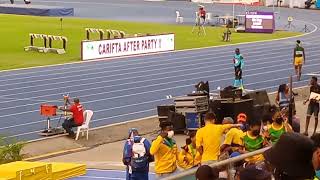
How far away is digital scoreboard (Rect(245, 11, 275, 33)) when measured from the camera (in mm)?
50812

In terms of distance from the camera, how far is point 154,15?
2493 inches

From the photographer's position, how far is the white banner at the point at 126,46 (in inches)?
1405

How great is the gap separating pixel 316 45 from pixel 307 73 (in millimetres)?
12332

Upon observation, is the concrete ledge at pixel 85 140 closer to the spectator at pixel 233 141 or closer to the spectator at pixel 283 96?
the spectator at pixel 283 96

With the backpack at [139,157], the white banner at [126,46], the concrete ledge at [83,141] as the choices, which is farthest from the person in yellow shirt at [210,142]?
the white banner at [126,46]

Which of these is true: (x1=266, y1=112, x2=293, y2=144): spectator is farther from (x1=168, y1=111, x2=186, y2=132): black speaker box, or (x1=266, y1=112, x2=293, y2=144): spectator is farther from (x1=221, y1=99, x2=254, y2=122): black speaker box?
(x1=221, y1=99, x2=254, y2=122): black speaker box

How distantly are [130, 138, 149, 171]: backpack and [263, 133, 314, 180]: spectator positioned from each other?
314 inches

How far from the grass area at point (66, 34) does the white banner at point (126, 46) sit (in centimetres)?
86

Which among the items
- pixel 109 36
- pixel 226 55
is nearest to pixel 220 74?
pixel 226 55

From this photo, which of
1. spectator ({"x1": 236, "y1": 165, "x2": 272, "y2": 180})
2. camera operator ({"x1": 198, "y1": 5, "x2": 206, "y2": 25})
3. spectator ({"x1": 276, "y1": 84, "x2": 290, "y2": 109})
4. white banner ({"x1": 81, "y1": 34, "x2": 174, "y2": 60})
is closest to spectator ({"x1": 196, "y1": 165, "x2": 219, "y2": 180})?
spectator ({"x1": 236, "y1": 165, "x2": 272, "y2": 180})

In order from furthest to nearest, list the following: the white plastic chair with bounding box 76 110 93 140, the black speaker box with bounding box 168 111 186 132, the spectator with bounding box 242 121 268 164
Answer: the black speaker box with bounding box 168 111 186 132 → the white plastic chair with bounding box 76 110 93 140 → the spectator with bounding box 242 121 268 164

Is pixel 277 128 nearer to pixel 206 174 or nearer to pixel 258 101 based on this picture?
pixel 206 174

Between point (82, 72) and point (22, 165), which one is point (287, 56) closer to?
point (82, 72)

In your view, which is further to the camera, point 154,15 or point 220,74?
point 154,15
